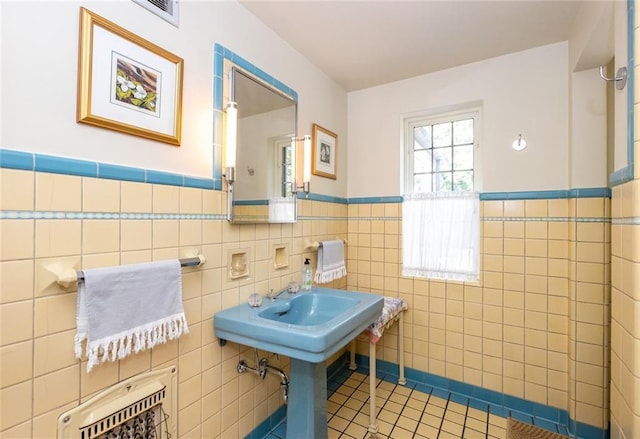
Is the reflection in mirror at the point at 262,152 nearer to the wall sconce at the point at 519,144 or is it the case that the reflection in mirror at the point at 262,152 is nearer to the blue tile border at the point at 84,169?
the blue tile border at the point at 84,169

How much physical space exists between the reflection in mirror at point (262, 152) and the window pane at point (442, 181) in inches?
45.2

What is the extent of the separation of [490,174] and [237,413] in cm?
210

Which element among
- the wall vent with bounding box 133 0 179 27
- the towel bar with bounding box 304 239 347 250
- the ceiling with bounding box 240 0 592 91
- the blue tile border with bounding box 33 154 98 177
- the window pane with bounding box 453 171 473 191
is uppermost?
the ceiling with bounding box 240 0 592 91

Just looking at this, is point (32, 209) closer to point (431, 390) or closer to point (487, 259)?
point (487, 259)

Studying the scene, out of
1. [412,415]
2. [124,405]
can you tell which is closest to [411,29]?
[124,405]

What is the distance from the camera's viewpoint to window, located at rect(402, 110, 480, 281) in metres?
2.08

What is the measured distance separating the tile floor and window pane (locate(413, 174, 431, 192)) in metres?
1.49

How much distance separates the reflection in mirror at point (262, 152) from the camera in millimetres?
1484

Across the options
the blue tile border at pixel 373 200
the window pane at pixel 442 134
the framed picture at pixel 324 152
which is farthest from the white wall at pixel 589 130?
the framed picture at pixel 324 152

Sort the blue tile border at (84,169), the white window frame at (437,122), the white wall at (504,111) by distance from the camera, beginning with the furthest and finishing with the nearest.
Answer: the white window frame at (437,122) → the white wall at (504,111) → the blue tile border at (84,169)

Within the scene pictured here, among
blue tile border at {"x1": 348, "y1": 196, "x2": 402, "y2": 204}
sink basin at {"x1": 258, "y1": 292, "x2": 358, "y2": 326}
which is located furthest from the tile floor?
blue tile border at {"x1": 348, "y1": 196, "x2": 402, "y2": 204}

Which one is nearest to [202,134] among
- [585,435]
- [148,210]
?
[148,210]

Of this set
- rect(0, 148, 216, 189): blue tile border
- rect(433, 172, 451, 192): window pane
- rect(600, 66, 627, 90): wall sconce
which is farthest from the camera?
rect(433, 172, 451, 192): window pane

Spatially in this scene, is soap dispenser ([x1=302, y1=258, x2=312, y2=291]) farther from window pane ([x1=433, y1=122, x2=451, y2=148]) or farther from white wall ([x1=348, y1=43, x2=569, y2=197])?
window pane ([x1=433, y1=122, x2=451, y2=148])
